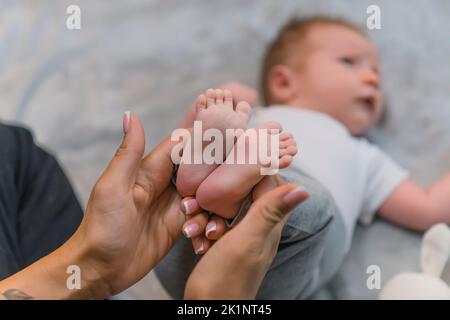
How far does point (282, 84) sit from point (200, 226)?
0.58 m

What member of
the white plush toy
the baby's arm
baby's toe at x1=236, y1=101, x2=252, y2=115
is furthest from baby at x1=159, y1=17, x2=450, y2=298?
baby's toe at x1=236, y1=101, x2=252, y2=115

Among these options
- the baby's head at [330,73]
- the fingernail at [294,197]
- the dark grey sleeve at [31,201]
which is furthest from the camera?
the baby's head at [330,73]

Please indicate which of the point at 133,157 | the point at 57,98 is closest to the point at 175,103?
the point at 57,98

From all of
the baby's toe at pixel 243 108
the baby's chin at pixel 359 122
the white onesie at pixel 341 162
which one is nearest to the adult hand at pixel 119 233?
the baby's toe at pixel 243 108

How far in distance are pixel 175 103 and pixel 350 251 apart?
48cm

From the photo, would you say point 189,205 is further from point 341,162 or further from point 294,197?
point 341,162

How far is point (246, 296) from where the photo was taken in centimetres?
→ 75

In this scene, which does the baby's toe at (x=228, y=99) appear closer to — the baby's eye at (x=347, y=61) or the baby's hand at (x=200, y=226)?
the baby's hand at (x=200, y=226)

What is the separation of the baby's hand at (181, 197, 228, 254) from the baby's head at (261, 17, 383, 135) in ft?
1.65

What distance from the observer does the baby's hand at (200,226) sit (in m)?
0.81

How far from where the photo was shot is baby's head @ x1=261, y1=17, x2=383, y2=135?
4.11 feet

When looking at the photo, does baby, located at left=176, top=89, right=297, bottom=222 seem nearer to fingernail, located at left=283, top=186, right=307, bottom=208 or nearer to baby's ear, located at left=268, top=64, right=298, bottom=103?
fingernail, located at left=283, top=186, right=307, bottom=208

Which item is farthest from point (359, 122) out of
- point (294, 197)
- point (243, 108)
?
point (294, 197)
